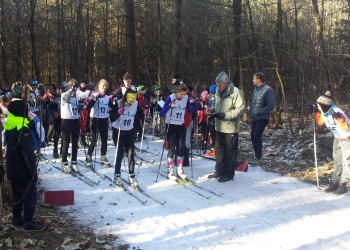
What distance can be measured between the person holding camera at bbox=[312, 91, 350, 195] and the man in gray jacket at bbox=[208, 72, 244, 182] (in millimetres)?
1617

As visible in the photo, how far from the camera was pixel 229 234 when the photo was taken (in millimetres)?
5391

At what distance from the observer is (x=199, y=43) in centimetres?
2544

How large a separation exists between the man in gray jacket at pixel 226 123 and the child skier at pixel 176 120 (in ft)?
2.20

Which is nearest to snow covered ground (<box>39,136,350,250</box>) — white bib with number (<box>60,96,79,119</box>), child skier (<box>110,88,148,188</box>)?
child skier (<box>110,88,148,188</box>)

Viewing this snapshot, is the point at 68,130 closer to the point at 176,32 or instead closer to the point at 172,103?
the point at 172,103

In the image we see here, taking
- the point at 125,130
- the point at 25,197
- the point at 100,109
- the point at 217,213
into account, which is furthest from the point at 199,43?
the point at 25,197

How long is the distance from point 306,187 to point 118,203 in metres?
3.79

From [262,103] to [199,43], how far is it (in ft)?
55.6

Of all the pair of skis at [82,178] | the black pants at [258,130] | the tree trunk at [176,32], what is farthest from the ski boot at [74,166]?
the tree trunk at [176,32]

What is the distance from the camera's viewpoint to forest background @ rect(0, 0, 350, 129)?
41.7 feet

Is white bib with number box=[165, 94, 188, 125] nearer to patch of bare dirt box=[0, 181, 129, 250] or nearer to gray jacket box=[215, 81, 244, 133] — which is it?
gray jacket box=[215, 81, 244, 133]

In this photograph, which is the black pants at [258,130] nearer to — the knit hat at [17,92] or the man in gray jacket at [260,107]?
the man in gray jacket at [260,107]

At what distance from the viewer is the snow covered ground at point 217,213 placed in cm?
520

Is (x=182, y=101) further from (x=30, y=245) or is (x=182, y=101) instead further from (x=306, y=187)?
(x=30, y=245)
